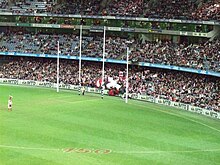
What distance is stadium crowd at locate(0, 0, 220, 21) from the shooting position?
64.4 metres

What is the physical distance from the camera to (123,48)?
7088 centimetres

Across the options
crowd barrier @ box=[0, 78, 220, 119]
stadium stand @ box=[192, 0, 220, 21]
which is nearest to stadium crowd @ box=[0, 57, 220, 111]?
crowd barrier @ box=[0, 78, 220, 119]

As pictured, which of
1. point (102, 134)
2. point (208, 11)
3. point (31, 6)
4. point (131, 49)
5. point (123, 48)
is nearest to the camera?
point (102, 134)

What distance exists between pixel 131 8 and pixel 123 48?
6.97 metres

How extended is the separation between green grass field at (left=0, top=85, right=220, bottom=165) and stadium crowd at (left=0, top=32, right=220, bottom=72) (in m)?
8.69

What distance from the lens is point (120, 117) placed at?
152 feet

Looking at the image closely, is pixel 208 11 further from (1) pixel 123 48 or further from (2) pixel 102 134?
(2) pixel 102 134

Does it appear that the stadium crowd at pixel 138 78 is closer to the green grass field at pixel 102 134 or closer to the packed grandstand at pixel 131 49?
the packed grandstand at pixel 131 49

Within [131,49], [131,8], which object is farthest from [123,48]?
[131,8]

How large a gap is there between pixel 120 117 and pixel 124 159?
15.1 meters

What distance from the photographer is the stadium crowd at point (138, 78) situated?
179ft

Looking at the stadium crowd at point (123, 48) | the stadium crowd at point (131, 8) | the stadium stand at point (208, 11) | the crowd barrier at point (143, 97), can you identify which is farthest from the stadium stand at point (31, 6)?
the stadium stand at point (208, 11)

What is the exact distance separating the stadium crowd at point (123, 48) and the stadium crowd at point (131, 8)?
389cm

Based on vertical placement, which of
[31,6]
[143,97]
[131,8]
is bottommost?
[143,97]
